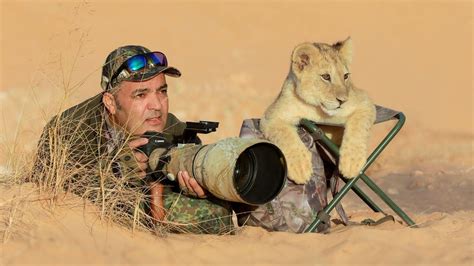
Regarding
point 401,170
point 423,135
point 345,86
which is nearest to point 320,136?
point 345,86

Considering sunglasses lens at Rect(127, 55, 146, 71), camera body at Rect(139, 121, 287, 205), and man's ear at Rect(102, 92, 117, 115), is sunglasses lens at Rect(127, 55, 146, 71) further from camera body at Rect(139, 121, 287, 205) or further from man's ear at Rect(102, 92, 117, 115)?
camera body at Rect(139, 121, 287, 205)

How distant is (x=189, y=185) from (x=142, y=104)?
0.95 meters

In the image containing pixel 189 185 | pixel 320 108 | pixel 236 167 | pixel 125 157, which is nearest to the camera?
pixel 236 167

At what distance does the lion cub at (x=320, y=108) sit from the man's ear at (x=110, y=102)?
39.7 inches

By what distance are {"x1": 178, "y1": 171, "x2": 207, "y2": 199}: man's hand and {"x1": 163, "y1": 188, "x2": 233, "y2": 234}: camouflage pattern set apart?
36 centimetres

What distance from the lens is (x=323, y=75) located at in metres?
4.67

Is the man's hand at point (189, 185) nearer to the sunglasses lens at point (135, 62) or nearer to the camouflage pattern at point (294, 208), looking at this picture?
the camouflage pattern at point (294, 208)

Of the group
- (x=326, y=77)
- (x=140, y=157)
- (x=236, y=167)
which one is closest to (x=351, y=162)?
(x=326, y=77)

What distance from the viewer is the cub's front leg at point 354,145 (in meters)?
4.19

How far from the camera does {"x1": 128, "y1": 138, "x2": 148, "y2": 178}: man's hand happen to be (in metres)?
4.07

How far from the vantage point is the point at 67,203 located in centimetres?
377

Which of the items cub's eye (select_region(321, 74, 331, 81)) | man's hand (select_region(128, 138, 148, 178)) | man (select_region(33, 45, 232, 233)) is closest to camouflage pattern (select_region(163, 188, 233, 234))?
man (select_region(33, 45, 232, 233))

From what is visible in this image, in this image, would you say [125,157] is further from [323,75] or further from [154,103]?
[323,75]

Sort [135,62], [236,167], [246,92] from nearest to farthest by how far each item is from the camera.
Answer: [236,167] < [135,62] < [246,92]
